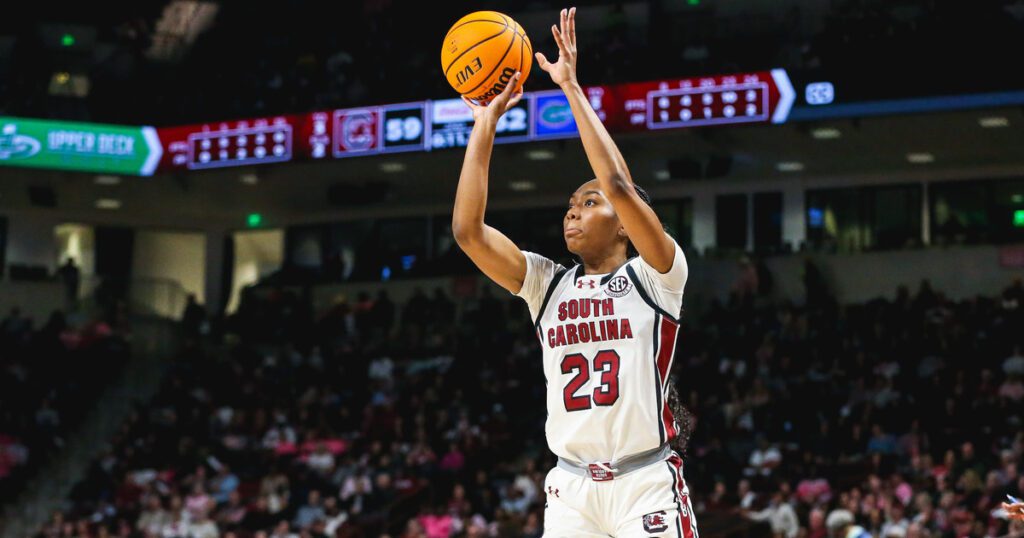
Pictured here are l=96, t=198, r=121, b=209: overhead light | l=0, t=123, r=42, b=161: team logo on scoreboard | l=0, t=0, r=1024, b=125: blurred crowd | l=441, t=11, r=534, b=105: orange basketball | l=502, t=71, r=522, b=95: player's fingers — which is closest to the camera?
l=502, t=71, r=522, b=95: player's fingers

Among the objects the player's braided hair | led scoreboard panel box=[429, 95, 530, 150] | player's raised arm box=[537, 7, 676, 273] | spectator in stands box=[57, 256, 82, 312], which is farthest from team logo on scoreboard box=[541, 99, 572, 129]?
player's raised arm box=[537, 7, 676, 273]

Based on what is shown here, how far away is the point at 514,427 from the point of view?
76.3ft

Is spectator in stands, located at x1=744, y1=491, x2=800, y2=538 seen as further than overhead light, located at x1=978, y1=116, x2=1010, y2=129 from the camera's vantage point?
No

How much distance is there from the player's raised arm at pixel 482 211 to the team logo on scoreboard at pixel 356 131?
61.9 feet

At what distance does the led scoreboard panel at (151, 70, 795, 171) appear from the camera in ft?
73.8

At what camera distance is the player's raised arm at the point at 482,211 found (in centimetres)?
591

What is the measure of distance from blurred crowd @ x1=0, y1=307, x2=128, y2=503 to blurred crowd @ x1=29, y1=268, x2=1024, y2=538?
4.26 ft

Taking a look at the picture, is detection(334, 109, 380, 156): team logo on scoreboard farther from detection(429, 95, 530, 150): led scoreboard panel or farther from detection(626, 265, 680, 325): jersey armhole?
detection(626, 265, 680, 325): jersey armhole

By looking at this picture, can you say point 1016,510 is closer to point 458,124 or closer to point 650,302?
point 650,302

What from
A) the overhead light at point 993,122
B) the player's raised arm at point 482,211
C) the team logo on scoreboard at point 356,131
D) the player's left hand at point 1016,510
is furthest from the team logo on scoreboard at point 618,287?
the overhead light at point 993,122

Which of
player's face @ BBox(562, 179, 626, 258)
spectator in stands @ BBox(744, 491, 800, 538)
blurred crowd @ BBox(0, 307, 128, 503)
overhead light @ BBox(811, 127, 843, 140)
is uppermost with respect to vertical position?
overhead light @ BBox(811, 127, 843, 140)

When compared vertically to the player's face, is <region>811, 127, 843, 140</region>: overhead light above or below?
above

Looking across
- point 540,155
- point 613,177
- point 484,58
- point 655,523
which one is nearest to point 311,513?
point 540,155

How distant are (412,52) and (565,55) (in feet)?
71.6
